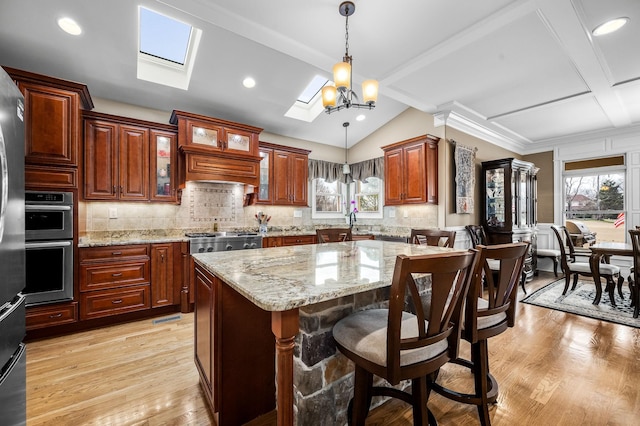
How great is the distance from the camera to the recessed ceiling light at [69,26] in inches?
99.4

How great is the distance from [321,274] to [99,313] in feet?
→ 9.56

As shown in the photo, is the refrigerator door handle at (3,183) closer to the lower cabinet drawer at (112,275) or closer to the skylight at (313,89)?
the lower cabinet drawer at (112,275)

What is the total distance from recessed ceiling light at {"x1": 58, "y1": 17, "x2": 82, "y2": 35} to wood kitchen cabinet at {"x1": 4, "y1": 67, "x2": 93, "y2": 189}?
19.2 inches

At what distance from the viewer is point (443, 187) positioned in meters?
4.22

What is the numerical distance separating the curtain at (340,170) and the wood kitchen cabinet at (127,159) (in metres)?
2.57

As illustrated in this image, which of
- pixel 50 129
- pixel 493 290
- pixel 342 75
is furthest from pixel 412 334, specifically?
pixel 50 129

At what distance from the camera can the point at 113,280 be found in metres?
2.96

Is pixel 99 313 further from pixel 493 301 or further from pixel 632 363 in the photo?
pixel 632 363

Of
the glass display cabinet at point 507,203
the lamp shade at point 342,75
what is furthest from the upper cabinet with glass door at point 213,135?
the glass display cabinet at point 507,203

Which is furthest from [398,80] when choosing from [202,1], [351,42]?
Answer: [202,1]

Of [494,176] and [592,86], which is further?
[494,176]

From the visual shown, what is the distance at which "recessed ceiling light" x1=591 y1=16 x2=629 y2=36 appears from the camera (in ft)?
7.71

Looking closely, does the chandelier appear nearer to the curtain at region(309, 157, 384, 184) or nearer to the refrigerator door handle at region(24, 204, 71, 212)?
the refrigerator door handle at region(24, 204, 71, 212)

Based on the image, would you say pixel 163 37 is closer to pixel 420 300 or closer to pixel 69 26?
pixel 69 26
